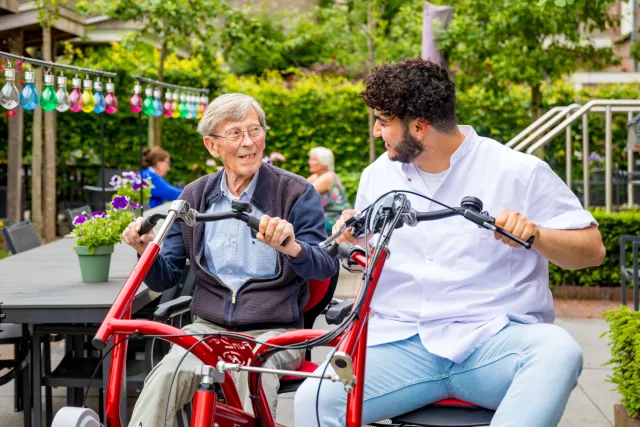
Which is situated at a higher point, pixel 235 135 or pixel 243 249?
pixel 235 135

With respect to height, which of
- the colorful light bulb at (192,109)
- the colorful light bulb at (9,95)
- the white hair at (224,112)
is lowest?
the white hair at (224,112)

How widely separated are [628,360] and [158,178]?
5.84 m

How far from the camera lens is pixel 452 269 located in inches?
115

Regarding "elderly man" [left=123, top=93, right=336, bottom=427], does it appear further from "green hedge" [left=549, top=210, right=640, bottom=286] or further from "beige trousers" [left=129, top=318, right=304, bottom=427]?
"green hedge" [left=549, top=210, right=640, bottom=286]

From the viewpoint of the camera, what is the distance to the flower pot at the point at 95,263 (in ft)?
14.1

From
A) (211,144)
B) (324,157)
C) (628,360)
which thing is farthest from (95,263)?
(324,157)

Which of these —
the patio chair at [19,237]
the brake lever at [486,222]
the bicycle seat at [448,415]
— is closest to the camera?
the brake lever at [486,222]

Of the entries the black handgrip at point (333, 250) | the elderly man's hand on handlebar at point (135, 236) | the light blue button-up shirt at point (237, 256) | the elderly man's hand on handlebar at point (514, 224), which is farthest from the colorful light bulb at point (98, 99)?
the elderly man's hand on handlebar at point (514, 224)

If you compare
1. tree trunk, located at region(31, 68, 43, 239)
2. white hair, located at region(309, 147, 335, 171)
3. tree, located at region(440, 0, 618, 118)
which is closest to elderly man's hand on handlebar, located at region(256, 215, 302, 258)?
white hair, located at region(309, 147, 335, 171)

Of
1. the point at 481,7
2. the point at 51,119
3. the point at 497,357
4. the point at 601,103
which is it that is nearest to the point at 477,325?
the point at 497,357

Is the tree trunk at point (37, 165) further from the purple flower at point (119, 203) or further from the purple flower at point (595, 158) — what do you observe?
the purple flower at point (595, 158)

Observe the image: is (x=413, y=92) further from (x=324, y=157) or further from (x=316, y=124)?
(x=316, y=124)

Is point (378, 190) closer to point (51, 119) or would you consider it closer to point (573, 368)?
point (573, 368)

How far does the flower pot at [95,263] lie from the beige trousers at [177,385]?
3.55 ft
